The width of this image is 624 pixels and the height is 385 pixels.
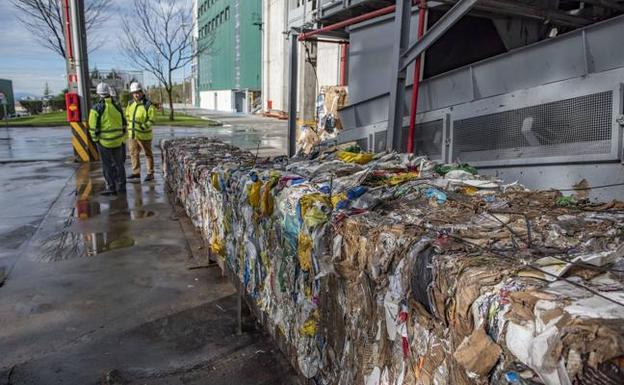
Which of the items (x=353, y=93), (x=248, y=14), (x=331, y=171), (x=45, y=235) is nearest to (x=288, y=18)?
(x=248, y=14)

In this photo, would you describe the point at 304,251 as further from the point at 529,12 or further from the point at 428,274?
the point at 529,12

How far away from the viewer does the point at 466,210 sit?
2.43 m

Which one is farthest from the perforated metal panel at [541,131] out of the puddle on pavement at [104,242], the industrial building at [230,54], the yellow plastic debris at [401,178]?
the industrial building at [230,54]

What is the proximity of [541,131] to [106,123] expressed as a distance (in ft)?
21.8

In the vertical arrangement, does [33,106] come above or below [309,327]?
above

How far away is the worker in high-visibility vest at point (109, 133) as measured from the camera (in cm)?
793

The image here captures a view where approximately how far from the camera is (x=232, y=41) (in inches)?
1716

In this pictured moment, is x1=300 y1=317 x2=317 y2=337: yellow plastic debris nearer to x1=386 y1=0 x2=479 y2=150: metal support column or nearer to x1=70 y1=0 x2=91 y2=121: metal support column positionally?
x1=386 y1=0 x2=479 y2=150: metal support column

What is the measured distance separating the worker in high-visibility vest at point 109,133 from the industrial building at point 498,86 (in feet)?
10.2

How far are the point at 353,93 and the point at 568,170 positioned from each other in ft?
12.9

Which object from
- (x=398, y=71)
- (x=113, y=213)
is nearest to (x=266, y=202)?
(x=398, y=71)

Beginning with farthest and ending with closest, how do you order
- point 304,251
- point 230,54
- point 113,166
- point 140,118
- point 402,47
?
point 230,54, point 140,118, point 113,166, point 402,47, point 304,251

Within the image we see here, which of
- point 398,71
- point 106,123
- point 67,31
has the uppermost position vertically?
point 67,31

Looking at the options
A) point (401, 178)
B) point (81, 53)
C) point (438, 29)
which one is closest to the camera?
point (401, 178)
